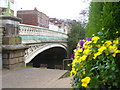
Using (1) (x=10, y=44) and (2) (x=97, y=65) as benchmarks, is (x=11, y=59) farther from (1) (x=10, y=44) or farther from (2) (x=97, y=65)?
(2) (x=97, y=65)

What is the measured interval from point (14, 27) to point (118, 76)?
13.6ft

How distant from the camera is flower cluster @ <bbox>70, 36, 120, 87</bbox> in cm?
159

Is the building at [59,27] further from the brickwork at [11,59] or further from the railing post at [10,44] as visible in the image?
the brickwork at [11,59]

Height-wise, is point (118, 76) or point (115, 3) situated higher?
point (115, 3)

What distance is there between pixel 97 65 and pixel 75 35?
25.1m

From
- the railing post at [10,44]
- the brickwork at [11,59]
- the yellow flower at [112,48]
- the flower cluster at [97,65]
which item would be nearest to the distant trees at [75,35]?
the railing post at [10,44]

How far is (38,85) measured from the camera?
10.3 feet

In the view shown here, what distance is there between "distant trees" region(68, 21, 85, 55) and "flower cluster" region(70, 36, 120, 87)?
22624 mm

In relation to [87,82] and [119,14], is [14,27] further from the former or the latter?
[87,82]

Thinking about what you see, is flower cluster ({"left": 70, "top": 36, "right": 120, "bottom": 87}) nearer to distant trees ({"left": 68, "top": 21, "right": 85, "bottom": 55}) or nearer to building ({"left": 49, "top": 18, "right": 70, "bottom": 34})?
distant trees ({"left": 68, "top": 21, "right": 85, "bottom": 55})

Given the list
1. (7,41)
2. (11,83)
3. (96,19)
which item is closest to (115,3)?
(96,19)

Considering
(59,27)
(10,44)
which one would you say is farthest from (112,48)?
(59,27)

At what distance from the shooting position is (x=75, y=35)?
26.7 metres

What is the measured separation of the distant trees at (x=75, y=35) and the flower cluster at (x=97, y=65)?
22624 mm
